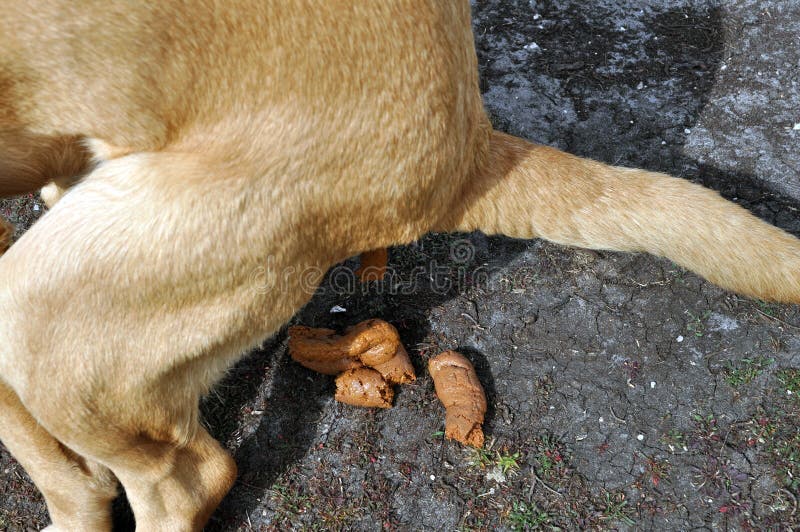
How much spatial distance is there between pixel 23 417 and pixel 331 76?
1.46m

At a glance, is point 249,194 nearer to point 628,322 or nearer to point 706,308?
point 628,322

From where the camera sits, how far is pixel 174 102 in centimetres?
163

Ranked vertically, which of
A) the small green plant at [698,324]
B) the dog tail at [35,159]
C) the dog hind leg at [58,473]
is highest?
the dog tail at [35,159]

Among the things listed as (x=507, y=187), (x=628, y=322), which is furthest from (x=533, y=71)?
(x=507, y=187)

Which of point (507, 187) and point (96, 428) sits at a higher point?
point (507, 187)

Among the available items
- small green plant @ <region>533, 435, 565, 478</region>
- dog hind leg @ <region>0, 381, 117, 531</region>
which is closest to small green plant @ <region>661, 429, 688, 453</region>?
small green plant @ <region>533, 435, 565, 478</region>

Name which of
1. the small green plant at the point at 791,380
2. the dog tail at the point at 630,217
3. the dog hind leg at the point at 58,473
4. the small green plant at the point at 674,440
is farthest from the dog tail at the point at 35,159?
the small green plant at the point at 791,380

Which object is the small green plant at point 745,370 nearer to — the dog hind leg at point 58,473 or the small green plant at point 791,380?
the small green plant at point 791,380

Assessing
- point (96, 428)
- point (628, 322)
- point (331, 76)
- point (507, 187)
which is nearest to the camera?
point (331, 76)

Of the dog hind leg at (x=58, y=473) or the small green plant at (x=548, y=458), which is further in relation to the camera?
the small green plant at (x=548, y=458)

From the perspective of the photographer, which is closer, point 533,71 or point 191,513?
point 191,513

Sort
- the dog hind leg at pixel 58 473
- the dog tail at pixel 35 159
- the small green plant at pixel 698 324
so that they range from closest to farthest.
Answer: the dog tail at pixel 35 159 < the dog hind leg at pixel 58 473 < the small green plant at pixel 698 324

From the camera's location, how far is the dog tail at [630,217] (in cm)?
199

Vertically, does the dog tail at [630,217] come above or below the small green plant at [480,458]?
above
